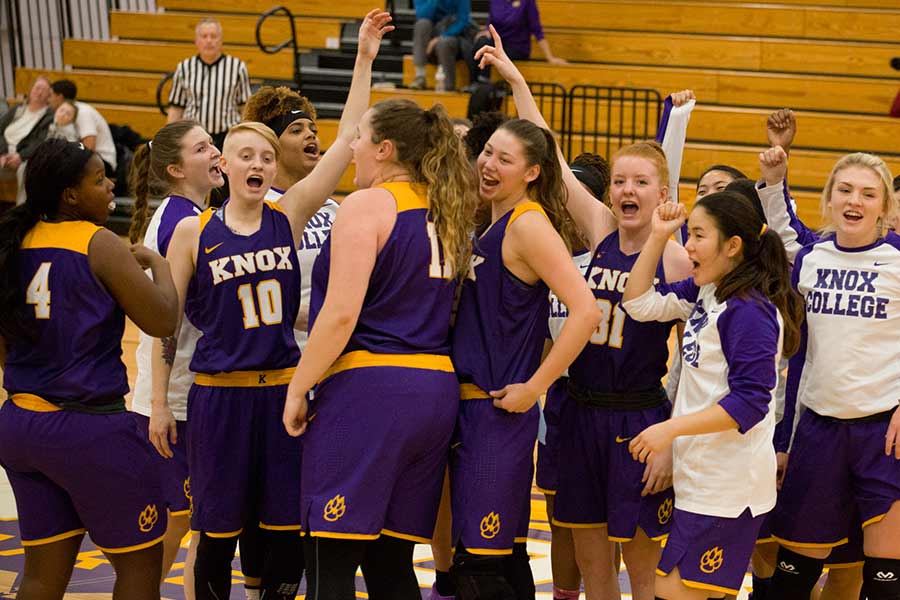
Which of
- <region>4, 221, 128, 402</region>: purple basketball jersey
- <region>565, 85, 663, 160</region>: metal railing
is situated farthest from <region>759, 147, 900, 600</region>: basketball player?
<region>565, 85, 663, 160</region>: metal railing

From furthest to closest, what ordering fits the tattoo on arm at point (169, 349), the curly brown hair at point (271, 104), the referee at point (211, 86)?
1. the referee at point (211, 86)
2. the curly brown hair at point (271, 104)
3. the tattoo on arm at point (169, 349)

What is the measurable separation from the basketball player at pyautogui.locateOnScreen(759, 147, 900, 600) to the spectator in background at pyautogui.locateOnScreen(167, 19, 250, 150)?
22.2 ft

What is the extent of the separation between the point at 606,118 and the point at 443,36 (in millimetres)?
1708

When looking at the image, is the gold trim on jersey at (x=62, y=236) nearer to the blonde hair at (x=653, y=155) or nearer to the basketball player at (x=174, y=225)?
the basketball player at (x=174, y=225)

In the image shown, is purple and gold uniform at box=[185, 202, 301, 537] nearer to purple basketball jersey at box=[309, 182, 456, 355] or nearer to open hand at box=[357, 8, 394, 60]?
purple basketball jersey at box=[309, 182, 456, 355]

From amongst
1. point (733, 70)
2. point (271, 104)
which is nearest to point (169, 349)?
point (271, 104)

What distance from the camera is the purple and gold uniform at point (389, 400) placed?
3252 millimetres

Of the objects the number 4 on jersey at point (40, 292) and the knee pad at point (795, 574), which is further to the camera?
the knee pad at point (795, 574)

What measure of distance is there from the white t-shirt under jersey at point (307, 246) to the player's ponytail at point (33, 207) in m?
0.82

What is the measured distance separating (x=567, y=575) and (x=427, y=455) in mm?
1071

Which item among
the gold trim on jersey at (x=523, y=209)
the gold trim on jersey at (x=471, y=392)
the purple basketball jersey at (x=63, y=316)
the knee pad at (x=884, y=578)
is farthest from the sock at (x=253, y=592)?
the knee pad at (x=884, y=578)

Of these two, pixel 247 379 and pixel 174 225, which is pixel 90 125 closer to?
pixel 174 225

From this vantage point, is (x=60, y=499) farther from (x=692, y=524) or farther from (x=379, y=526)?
(x=692, y=524)

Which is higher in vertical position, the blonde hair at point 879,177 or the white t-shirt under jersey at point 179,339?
the blonde hair at point 879,177
